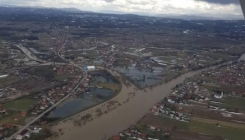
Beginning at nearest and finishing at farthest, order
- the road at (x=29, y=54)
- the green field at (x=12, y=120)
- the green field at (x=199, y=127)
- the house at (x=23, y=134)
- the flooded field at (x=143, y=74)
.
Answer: the house at (x=23, y=134), the green field at (x=199, y=127), the green field at (x=12, y=120), the flooded field at (x=143, y=74), the road at (x=29, y=54)

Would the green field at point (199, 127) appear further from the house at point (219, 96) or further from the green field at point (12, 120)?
the green field at point (12, 120)

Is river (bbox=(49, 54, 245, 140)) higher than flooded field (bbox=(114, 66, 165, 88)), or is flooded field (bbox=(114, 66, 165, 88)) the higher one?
flooded field (bbox=(114, 66, 165, 88))

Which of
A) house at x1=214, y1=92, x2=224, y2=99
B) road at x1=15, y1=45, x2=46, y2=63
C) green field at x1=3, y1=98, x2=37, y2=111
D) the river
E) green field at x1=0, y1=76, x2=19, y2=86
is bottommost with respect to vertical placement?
the river

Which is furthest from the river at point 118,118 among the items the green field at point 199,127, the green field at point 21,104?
the green field at point 21,104

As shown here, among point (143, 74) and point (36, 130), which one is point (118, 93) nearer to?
point (143, 74)

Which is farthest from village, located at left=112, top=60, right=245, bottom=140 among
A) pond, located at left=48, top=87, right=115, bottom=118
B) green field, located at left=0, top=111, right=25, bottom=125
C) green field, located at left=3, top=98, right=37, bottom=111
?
green field, located at left=3, top=98, right=37, bottom=111

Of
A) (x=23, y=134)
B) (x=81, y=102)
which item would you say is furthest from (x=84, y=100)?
(x=23, y=134)

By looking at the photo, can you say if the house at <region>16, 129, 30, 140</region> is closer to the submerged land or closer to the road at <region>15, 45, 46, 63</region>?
the submerged land

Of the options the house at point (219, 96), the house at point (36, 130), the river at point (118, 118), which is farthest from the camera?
the house at point (219, 96)
